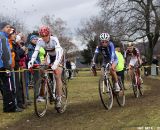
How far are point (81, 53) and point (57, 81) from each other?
113627 millimetres

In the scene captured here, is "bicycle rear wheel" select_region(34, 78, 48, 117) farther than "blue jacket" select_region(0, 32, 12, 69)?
No

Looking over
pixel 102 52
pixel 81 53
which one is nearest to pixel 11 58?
pixel 102 52

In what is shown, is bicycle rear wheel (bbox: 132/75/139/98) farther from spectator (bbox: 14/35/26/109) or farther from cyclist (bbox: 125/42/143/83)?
spectator (bbox: 14/35/26/109)

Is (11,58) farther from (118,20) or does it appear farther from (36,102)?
(118,20)

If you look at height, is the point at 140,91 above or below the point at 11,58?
below

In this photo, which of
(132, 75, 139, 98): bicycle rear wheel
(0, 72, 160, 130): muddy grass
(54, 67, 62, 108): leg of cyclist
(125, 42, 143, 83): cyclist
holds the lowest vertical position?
(0, 72, 160, 130): muddy grass

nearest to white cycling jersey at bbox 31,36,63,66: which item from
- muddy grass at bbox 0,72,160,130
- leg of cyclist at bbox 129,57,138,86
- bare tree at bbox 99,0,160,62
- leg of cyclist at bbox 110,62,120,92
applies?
muddy grass at bbox 0,72,160,130

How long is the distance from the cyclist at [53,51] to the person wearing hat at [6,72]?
0.85 metres

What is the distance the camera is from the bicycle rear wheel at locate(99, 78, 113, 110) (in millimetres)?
12922

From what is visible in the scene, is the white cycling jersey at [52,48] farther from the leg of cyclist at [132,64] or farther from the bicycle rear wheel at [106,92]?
the leg of cyclist at [132,64]

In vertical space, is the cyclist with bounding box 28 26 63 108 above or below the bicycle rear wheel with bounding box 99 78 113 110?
above

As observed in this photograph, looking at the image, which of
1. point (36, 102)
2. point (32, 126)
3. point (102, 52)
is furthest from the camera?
point (102, 52)

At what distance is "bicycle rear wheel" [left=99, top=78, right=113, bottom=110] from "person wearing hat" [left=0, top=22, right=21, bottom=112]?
235cm

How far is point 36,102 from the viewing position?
36.7ft
